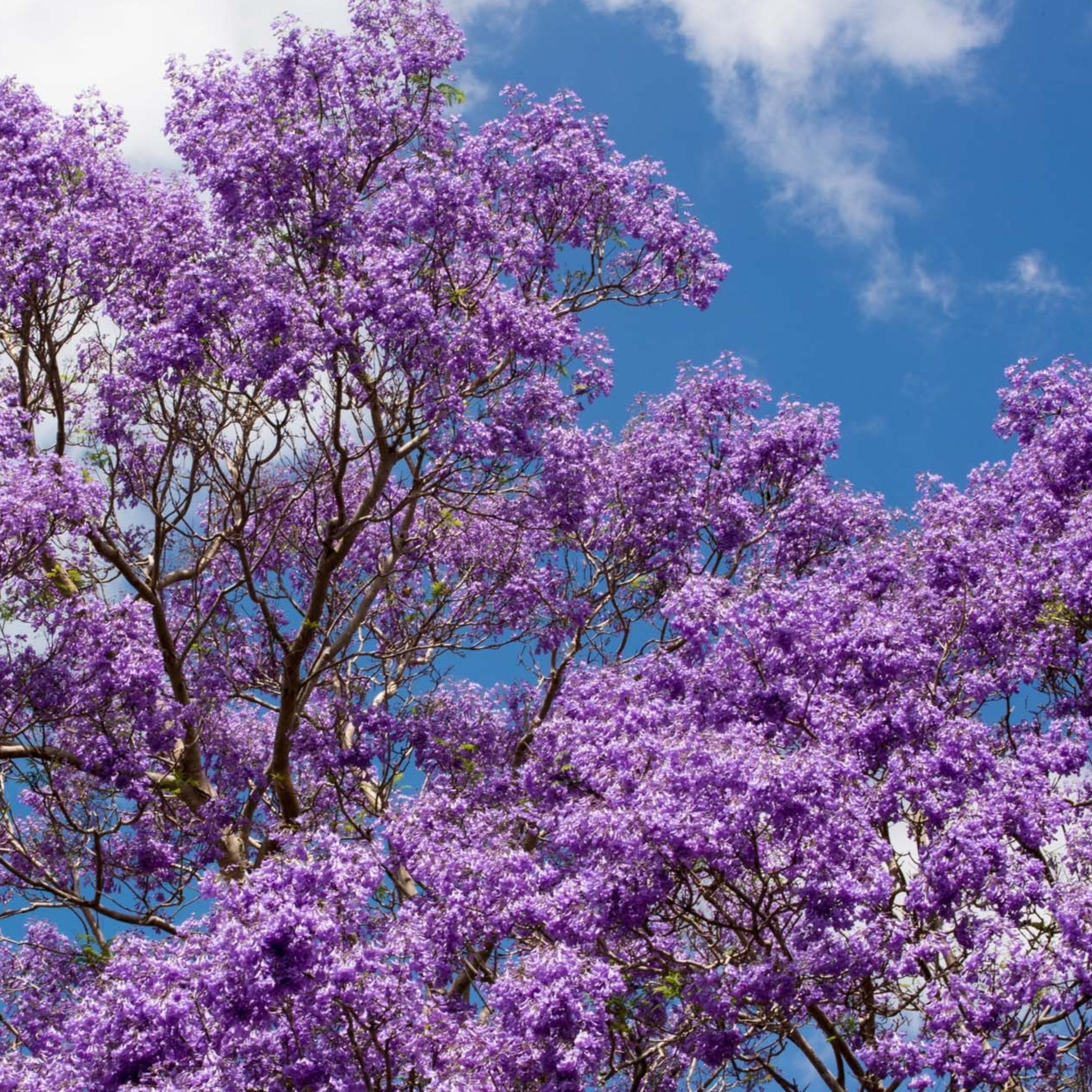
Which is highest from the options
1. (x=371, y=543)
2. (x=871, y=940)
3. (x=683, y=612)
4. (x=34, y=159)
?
(x=34, y=159)

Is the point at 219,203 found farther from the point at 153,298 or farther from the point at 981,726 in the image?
the point at 981,726

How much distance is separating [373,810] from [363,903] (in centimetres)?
490

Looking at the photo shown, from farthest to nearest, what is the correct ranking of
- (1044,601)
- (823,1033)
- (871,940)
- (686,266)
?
(686,266) → (1044,601) → (823,1033) → (871,940)

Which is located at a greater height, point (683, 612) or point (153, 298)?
point (153, 298)

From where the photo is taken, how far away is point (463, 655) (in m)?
17.1

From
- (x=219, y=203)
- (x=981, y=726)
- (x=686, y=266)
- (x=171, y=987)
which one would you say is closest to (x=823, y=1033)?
(x=981, y=726)

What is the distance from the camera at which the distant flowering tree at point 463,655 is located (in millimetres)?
10250

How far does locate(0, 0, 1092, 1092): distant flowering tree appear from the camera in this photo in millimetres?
10250

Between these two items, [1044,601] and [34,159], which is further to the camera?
[34,159]

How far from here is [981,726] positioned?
11555 millimetres

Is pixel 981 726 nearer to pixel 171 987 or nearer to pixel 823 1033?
pixel 823 1033

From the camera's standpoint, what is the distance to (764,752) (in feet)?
34.7

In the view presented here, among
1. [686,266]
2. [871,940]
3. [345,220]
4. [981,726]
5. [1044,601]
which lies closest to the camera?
[871,940]

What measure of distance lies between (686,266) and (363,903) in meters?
9.49
